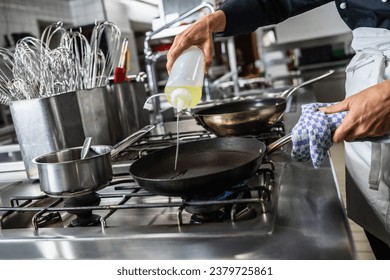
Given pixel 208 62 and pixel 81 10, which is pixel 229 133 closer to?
pixel 208 62

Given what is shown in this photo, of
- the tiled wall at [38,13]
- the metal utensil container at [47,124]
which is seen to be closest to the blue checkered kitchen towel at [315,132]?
the metal utensil container at [47,124]

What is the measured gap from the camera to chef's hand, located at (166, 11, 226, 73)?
86cm

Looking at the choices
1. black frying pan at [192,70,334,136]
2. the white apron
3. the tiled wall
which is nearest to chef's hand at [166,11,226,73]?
black frying pan at [192,70,334,136]

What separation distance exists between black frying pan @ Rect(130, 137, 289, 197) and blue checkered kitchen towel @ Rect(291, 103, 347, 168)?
5 cm

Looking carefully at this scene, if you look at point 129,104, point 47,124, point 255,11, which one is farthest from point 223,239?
point 129,104

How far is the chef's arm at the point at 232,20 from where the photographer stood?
2.87ft

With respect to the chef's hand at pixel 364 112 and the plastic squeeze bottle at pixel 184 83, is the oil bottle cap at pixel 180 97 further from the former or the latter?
the chef's hand at pixel 364 112

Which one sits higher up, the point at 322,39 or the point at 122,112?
the point at 322,39

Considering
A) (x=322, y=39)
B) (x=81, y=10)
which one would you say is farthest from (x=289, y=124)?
(x=81, y=10)

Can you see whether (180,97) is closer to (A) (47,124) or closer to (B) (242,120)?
(B) (242,120)

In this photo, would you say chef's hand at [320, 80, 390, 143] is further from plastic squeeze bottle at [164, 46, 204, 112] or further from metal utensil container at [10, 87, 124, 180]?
metal utensil container at [10, 87, 124, 180]

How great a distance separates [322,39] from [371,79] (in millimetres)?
2247

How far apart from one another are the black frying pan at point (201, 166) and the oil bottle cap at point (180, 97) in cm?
11

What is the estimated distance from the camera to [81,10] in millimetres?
5250
